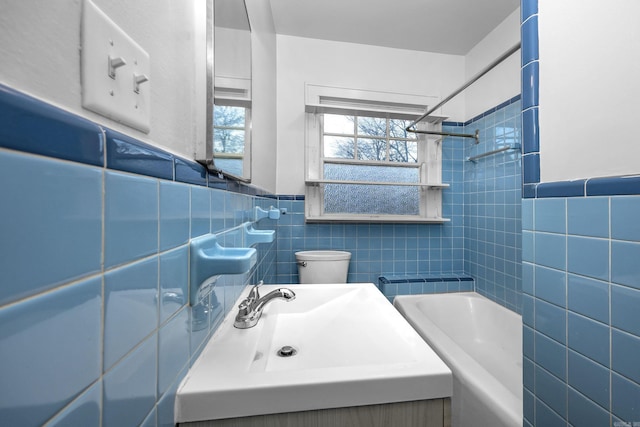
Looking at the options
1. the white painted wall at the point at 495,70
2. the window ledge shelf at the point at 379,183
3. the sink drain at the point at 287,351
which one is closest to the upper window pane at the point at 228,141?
the sink drain at the point at 287,351

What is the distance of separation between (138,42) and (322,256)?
1.55 meters

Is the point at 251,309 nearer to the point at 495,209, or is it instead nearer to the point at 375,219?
the point at 375,219

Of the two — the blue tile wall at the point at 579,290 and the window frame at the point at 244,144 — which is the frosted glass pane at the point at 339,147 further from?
the blue tile wall at the point at 579,290

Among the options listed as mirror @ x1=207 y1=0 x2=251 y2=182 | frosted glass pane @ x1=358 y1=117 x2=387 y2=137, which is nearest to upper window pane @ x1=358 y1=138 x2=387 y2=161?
frosted glass pane @ x1=358 y1=117 x2=387 y2=137

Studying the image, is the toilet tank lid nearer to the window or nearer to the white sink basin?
the white sink basin

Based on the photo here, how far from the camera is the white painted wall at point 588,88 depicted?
0.50m

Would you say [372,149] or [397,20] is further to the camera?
[372,149]

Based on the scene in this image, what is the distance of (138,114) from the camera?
319 mm

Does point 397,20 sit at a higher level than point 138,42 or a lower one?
higher

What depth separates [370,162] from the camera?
→ 78.5 inches

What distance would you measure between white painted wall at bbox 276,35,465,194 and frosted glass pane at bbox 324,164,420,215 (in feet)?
0.90

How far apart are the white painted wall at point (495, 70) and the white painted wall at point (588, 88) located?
3.93 ft

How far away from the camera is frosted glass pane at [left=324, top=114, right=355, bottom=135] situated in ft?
6.49

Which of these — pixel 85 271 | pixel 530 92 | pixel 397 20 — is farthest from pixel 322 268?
pixel 397 20
